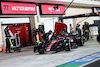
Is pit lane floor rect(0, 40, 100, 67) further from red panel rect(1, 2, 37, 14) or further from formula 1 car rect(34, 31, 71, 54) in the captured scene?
red panel rect(1, 2, 37, 14)

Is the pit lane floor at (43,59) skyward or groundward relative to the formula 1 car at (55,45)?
groundward

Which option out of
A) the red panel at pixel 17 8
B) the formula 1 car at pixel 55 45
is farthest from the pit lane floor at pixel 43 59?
the red panel at pixel 17 8

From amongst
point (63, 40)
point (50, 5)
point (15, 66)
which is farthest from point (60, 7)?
point (15, 66)

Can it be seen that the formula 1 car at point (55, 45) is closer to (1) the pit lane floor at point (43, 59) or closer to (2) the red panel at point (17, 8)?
(1) the pit lane floor at point (43, 59)

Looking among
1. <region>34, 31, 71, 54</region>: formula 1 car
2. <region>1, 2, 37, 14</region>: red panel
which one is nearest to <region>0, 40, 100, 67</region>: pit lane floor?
<region>34, 31, 71, 54</region>: formula 1 car

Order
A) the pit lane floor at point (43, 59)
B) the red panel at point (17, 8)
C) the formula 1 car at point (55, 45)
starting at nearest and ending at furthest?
the pit lane floor at point (43, 59) → the formula 1 car at point (55, 45) → the red panel at point (17, 8)

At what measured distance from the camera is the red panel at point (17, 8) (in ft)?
49.8

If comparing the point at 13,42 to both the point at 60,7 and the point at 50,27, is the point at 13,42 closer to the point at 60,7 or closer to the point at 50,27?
the point at 50,27

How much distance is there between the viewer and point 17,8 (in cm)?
1603

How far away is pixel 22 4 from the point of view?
16391 millimetres

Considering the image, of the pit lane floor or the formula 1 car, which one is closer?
the pit lane floor

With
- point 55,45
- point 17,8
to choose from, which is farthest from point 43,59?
point 17,8

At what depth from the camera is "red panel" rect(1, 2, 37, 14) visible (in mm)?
15188

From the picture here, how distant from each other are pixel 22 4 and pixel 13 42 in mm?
4280
